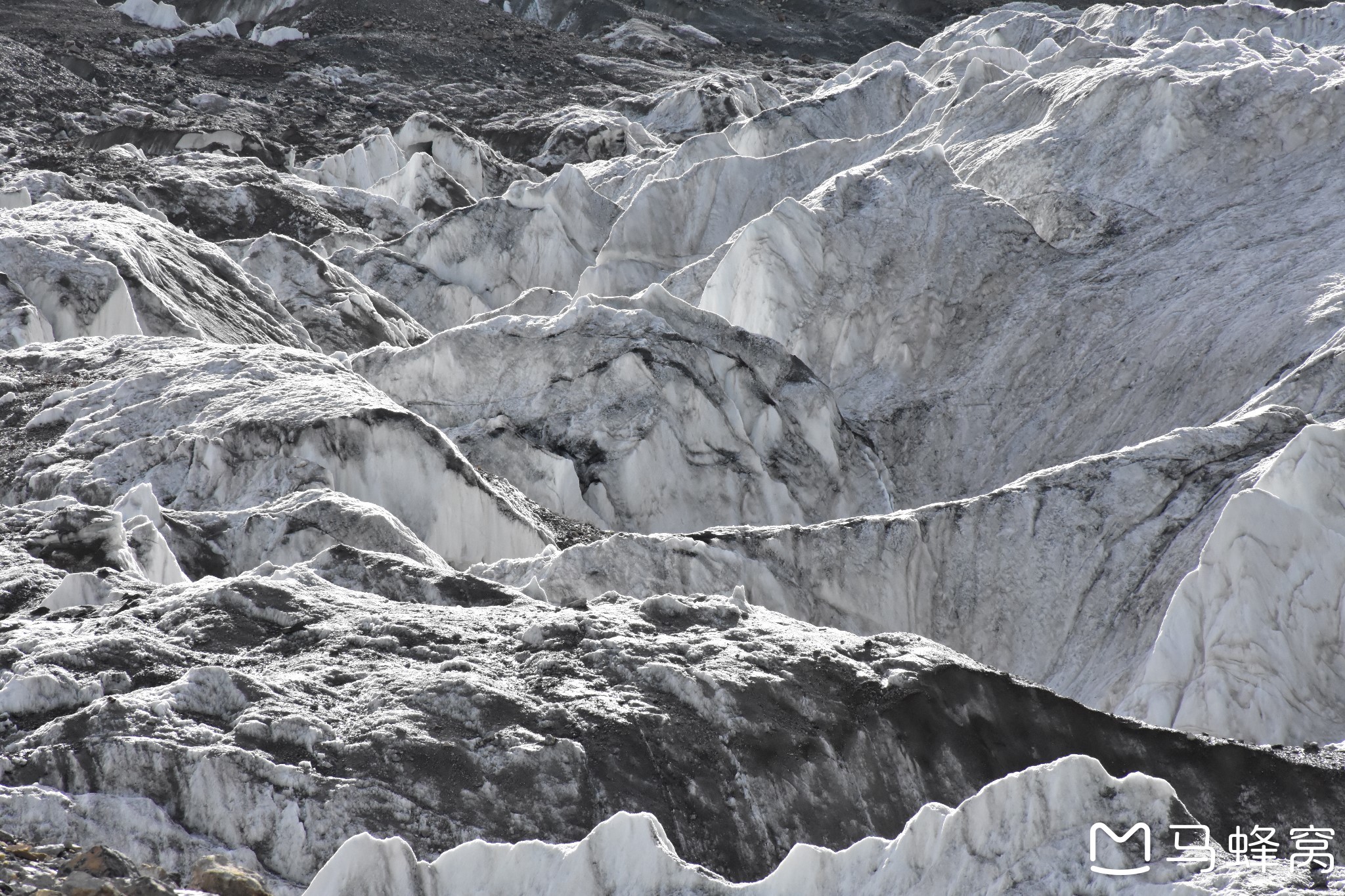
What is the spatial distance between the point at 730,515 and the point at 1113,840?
12.7m

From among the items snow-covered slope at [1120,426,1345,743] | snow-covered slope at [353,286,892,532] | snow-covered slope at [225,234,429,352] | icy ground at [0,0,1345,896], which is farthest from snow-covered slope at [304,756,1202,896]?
snow-covered slope at [225,234,429,352]

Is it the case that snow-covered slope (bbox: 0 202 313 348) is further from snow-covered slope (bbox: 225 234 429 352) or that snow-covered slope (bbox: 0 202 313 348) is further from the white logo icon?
the white logo icon

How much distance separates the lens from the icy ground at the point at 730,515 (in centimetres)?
705

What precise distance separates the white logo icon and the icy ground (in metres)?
0.05

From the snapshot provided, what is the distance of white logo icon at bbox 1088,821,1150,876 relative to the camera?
546cm

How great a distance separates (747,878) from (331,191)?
30.8 m

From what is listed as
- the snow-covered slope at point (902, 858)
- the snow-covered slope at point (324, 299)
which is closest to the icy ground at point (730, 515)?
the snow-covered slope at point (902, 858)

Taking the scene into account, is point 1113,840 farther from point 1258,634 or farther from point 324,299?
point 324,299

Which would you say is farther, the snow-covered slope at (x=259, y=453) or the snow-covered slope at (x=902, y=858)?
the snow-covered slope at (x=259, y=453)

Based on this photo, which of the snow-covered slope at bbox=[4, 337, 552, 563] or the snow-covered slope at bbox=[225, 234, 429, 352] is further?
the snow-covered slope at bbox=[225, 234, 429, 352]

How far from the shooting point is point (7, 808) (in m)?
6.59

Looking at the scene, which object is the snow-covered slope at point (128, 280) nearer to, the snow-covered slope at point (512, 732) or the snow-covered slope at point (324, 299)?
the snow-covered slope at point (324, 299)

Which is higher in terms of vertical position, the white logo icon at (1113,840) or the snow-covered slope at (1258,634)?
the snow-covered slope at (1258,634)

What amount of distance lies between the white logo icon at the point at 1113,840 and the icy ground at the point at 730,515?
5 centimetres
